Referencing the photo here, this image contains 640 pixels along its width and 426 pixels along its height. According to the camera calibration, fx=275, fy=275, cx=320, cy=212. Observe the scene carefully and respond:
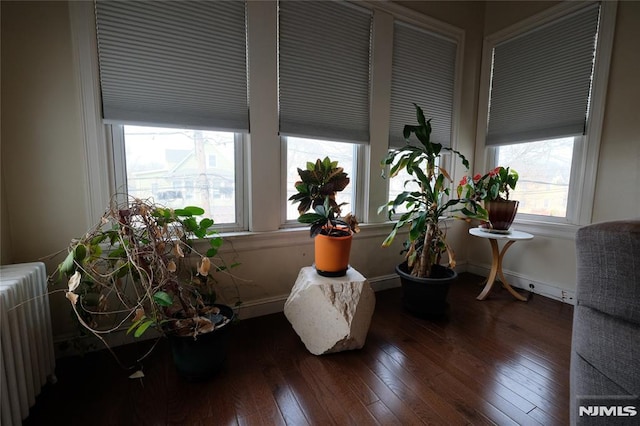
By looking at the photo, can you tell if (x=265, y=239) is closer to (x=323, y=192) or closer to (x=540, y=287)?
(x=323, y=192)

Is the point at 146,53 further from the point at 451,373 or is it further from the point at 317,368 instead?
the point at 451,373

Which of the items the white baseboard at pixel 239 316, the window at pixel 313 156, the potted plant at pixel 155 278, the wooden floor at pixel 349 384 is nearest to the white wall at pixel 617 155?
the wooden floor at pixel 349 384

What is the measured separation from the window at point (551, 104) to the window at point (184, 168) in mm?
2745

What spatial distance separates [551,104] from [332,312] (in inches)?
108

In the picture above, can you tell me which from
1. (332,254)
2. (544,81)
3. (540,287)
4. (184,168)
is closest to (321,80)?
(184,168)

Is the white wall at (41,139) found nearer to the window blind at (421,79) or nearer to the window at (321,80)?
the window at (321,80)

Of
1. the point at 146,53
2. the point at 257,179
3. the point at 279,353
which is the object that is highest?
the point at 146,53

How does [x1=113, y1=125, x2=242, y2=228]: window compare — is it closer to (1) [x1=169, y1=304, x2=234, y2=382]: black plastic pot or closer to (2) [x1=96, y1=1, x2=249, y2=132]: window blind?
(2) [x1=96, y1=1, x2=249, y2=132]: window blind

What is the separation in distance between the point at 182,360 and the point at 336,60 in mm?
2397

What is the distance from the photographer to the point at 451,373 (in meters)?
1.56

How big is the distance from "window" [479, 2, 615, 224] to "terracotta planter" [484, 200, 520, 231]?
0.56 meters

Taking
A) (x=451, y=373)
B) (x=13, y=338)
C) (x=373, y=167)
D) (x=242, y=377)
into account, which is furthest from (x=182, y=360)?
(x=373, y=167)

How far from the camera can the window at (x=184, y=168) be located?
182 centimetres

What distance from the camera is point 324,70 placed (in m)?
2.27
